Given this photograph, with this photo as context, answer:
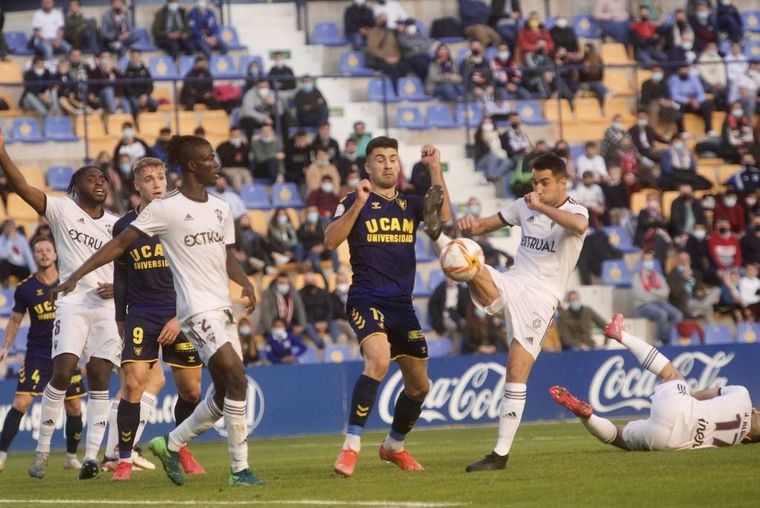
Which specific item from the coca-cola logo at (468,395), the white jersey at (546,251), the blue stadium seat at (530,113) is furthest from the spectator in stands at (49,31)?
the white jersey at (546,251)

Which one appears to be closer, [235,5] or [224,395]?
[224,395]

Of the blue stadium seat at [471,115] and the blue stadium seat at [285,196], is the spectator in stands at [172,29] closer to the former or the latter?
the blue stadium seat at [285,196]

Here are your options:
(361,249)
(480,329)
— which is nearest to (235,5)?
(480,329)

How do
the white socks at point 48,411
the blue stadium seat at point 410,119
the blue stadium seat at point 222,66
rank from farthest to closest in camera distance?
the blue stadium seat at point 410,119 → the blue stadium seat at point 222,66 → the white socks at point 48,411

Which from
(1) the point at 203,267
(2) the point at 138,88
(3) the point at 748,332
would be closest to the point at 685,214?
(3) the point at 748,332

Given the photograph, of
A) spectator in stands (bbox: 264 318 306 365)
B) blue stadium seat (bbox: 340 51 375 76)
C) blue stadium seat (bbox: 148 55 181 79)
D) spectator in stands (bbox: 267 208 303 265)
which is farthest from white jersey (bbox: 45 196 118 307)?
blue stadium seat (bbox: 340 51 375 76)

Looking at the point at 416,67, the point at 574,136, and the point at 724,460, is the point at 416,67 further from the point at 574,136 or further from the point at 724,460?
the point at 724,460

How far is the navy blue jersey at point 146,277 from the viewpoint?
526 inches

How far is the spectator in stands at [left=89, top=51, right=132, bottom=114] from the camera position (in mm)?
26922

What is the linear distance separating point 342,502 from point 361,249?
2.82 meters

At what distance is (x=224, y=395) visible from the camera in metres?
11.8

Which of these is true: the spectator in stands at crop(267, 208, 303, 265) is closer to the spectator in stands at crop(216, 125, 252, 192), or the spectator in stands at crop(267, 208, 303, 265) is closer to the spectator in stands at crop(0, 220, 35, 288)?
the spectator in stands at crop(216, 125, 252, 192)

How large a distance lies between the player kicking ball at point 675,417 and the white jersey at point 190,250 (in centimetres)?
309

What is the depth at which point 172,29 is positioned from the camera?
1160 inches
